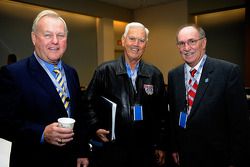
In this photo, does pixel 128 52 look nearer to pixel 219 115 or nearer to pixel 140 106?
pixel 140 106

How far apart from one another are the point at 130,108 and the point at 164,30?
19.5 ft

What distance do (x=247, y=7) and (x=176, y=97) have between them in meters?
4.89

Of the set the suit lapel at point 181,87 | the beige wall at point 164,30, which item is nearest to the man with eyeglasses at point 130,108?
the suit lapel at point 181,87

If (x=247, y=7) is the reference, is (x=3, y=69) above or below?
below

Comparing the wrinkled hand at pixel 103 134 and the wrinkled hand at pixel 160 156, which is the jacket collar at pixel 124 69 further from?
the wrinkled hand at pixel 160 156

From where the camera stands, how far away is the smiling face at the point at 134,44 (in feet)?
6.95

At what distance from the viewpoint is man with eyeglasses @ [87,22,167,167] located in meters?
2.00

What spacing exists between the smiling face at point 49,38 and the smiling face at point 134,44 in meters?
0.80

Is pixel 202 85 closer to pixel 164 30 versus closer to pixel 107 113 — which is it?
pixel 107 113

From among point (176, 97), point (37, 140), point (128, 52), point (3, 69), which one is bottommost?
point (37, 140)

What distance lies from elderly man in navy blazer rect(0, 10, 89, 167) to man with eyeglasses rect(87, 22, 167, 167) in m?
0.53

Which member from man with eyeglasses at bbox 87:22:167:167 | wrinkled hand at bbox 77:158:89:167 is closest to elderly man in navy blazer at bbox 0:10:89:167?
wrinkled hand at bbox 77:158:89:167

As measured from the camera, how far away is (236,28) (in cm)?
667

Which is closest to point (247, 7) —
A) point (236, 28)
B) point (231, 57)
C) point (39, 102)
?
point (236, 28)
